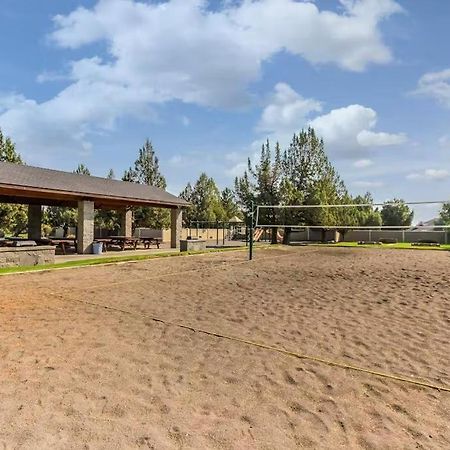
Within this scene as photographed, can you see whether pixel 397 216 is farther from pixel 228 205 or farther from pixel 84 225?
pixel 84 225

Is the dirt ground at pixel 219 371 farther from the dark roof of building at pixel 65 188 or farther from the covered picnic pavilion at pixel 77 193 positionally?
the covered picnic pavilion at pixel 77 193

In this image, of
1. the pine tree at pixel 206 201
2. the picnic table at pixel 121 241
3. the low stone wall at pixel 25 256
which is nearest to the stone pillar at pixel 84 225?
the picnic table at pixel 121 241

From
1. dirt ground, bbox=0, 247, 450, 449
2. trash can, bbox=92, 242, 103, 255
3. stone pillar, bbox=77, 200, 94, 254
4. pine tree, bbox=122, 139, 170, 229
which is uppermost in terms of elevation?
pine tree, bbox=122, 139, 170, 229

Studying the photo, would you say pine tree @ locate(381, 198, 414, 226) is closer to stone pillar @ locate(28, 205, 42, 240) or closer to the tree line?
the tree line

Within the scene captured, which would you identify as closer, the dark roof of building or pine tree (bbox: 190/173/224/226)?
the dark roof of building

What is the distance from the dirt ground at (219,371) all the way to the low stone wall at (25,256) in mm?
4274

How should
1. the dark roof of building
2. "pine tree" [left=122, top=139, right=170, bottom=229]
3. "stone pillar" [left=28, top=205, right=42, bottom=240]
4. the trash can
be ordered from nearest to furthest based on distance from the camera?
the dark roof of building < the trash can < "stone pillar" [left=28, top=205, right=42, bottom=240] < "pine tree" [left=122, top=139, right=170, bottom=229]

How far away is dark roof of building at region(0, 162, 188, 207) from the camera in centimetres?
1405

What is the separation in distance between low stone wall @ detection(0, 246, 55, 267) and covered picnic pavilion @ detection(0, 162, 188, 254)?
2601 millimetres

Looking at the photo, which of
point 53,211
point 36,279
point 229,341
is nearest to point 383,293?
point 229,341

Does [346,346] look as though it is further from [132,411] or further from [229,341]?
[132,411]

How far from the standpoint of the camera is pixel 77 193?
15.6 meters

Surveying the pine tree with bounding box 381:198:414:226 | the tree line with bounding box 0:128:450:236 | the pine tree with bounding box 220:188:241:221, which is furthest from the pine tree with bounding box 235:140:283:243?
the pine tree with bounding box 381:198:414:226

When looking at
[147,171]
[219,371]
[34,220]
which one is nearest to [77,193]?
[34,220]
